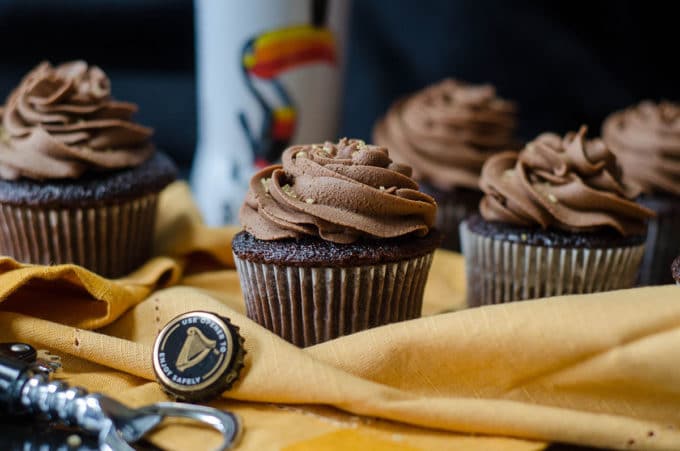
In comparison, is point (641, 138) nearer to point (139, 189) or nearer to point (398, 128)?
point (398, 128)

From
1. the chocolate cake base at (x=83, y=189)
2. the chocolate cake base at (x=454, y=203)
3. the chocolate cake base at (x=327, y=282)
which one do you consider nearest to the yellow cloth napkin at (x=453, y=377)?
the chocolate cake base at (x=327, y=282)

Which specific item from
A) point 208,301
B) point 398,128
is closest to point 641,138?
point 398,128

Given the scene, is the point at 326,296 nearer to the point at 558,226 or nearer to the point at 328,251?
the point at 328,251

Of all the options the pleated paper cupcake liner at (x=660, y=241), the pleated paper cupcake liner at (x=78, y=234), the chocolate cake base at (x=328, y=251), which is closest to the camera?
the chocolate cake base at (x=328, y=251)

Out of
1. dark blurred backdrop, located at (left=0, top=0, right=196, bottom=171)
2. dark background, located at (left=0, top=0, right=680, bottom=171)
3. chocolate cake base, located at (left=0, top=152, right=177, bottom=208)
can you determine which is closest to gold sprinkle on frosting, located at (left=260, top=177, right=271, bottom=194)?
chocolate cake base, located at (left=0, top=152, right=177, bottom=208)

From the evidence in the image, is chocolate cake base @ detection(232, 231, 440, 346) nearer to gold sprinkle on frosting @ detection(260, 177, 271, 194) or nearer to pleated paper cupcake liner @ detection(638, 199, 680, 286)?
gold sprinkle on frosting @ detection(260, 177, 271, 194)

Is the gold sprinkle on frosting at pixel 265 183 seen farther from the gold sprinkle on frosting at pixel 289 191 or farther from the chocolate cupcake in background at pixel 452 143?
the chocolate cupcake in background at pixel 452 143
